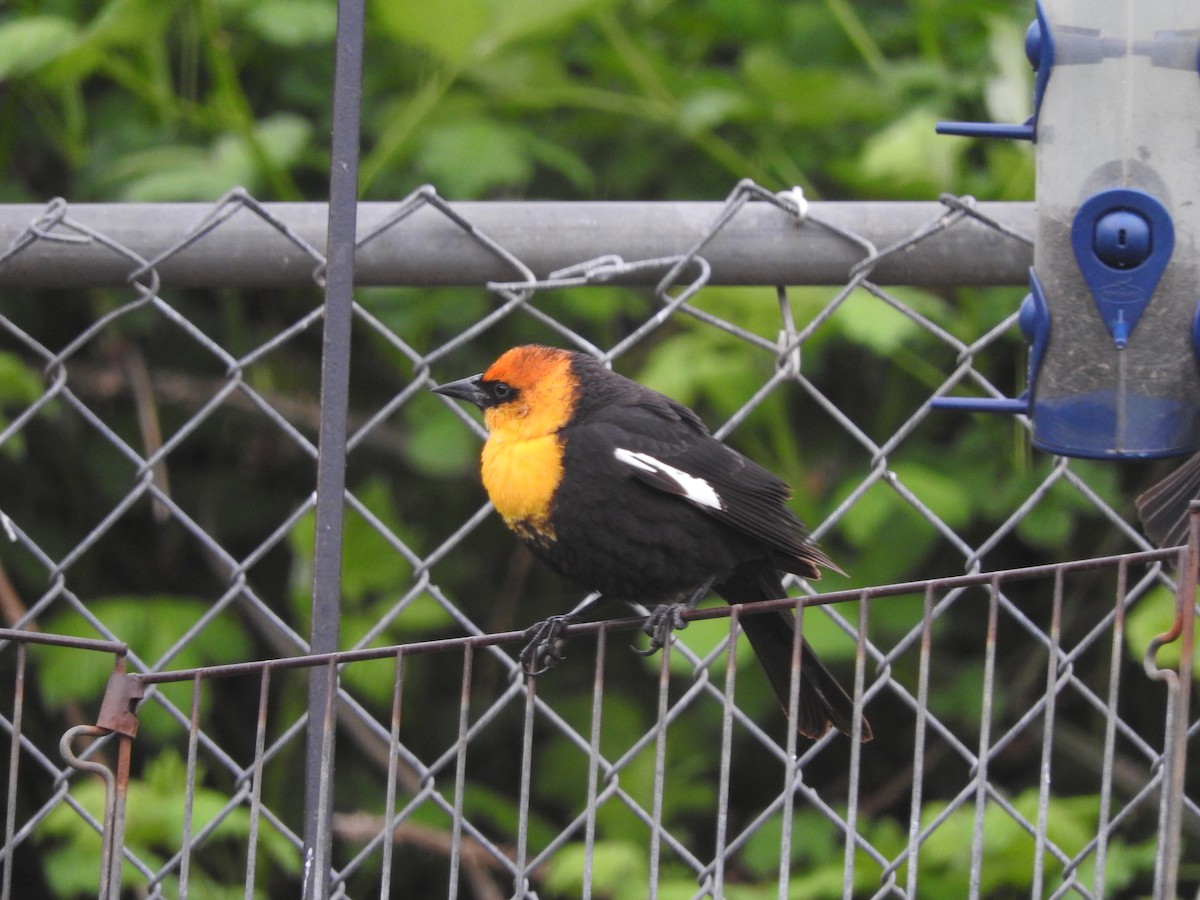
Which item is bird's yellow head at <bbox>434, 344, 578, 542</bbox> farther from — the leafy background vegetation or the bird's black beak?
the leafy background vegetation

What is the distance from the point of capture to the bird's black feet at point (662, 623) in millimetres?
2062

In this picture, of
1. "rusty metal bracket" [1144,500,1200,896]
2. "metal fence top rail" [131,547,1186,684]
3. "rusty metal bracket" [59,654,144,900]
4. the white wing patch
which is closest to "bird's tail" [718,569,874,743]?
the white wing patch

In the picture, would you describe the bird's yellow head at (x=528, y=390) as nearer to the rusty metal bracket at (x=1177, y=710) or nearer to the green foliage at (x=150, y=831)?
the green foliage at (x=150, y=831)

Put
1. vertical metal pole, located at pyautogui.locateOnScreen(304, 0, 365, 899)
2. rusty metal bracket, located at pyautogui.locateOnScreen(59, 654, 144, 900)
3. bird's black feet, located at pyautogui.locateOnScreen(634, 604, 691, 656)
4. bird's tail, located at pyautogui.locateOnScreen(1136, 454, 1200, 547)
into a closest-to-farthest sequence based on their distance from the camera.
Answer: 1. rusty metal bracket, located at pyautogui.locateOnScreen(59, 654, 144, 900)
2. vertical metal pole, located at pyautogui.locateOnScreen(304, 0, 365, 899)
3. bird's tail, located at pyautogui.locateOnScreen(1136, 454, 1200, 547)
4. bird's black feet, located at pyautogui.locateOnScreen(634, 604, 691, 656)

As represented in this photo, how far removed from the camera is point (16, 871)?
3.29 metres

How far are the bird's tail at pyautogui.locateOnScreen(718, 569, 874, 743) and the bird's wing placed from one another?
Answer: 0.08 metres

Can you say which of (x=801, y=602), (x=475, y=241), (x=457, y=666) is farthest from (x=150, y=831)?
(x=801, y=602)

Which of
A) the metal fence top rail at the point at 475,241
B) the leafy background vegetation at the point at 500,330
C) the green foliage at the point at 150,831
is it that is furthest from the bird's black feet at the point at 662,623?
the green foliage at the point at 150,831

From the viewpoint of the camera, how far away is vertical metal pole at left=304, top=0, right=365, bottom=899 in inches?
67.8

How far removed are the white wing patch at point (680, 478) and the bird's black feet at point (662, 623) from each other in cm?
15

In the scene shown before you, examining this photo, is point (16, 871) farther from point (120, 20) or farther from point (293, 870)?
point (120, 20)

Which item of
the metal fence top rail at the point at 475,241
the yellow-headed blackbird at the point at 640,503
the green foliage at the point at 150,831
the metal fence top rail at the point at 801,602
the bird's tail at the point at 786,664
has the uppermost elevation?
the metal fence top rail at the point at 475,241

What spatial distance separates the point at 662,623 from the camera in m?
2.14

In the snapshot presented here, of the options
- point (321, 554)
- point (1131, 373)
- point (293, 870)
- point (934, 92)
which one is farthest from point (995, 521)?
point (321, 554)
